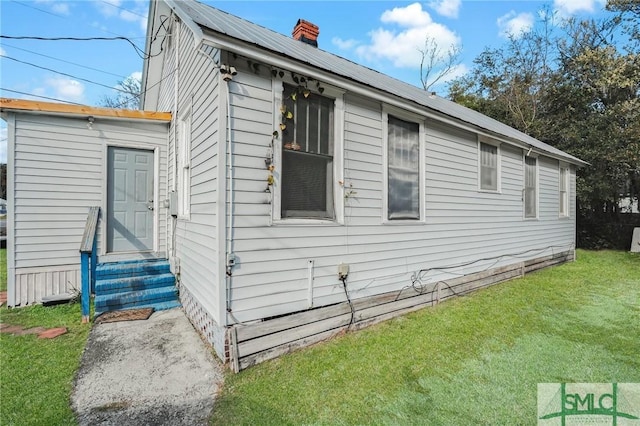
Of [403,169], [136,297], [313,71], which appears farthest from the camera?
[403,169]

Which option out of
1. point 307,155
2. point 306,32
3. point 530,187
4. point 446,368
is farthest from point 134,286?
point 530,187

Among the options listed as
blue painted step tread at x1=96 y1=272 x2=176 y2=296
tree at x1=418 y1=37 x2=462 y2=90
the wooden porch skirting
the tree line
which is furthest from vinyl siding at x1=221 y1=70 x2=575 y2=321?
tree at x1=418 y1=37 x2=462 y2=90

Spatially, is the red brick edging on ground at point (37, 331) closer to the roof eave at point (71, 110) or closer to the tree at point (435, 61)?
the roof eave at point (71, 110)

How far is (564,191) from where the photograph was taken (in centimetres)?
1005

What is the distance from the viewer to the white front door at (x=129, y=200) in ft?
18.2

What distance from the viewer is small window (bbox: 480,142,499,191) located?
6.80 meters

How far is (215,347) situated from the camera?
3.47 meters

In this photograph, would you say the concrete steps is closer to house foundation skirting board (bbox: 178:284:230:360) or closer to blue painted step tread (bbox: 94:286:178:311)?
blue painted step tread (bbox: 94:286:178:311)

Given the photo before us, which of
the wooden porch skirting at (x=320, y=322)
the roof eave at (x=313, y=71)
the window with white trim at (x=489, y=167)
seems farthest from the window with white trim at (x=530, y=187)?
the wooden porch skirting at (x=320, y=322)

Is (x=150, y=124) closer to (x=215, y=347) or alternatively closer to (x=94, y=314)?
(x=94, y=314)

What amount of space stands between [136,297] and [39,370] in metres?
1.72

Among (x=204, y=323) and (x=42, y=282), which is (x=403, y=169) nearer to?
(x=204, y=323)

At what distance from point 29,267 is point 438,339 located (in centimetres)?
606

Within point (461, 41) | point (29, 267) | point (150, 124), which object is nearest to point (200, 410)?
point (29, 267)
